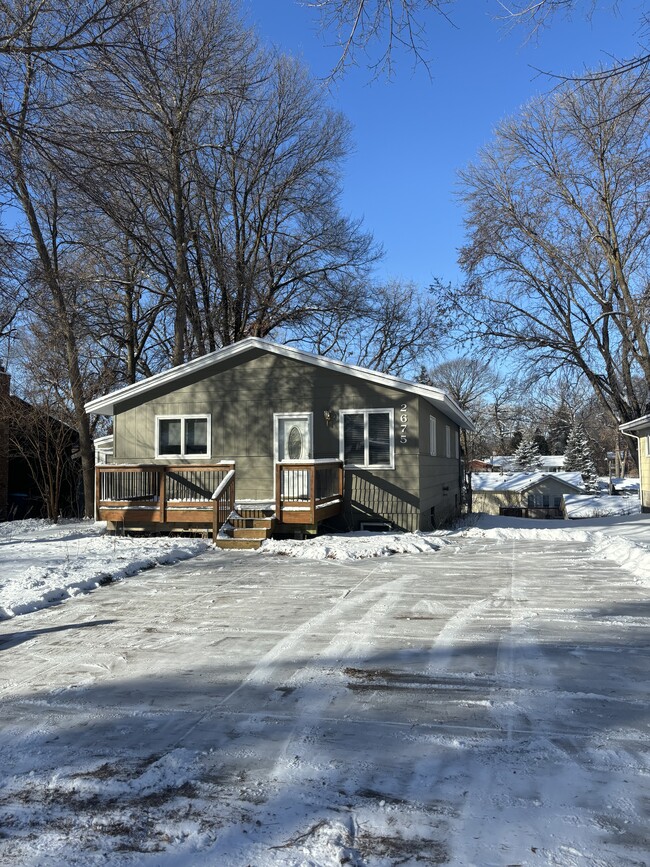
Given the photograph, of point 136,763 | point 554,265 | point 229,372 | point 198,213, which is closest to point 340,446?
point 229,372

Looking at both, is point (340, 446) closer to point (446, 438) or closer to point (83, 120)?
point (446, 438)

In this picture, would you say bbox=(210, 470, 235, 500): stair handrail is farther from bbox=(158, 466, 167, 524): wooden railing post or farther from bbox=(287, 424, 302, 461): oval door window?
bbox=(287, 424, 302, 461): oval door window

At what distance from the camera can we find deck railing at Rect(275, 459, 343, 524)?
11.3m

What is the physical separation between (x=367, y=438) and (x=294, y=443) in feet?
5.22

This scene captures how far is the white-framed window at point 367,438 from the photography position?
513 inches

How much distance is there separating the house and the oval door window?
0.02 meters

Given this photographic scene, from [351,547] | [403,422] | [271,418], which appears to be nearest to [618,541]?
[351,547]

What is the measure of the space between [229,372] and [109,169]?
5.83 metres

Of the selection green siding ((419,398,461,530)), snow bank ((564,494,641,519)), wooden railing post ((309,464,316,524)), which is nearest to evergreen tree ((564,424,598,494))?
snow bank ((564,494,641,519))

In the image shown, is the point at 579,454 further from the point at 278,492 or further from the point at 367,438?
the point at 278,492

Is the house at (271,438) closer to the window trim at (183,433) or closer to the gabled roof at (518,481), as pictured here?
the window trim at (183,433)

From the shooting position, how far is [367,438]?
43.1 feet

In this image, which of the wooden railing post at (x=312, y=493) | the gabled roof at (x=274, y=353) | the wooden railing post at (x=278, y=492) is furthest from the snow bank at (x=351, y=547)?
the gabled roof at (x=274, y=353)

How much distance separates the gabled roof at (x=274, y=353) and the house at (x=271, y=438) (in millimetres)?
24
